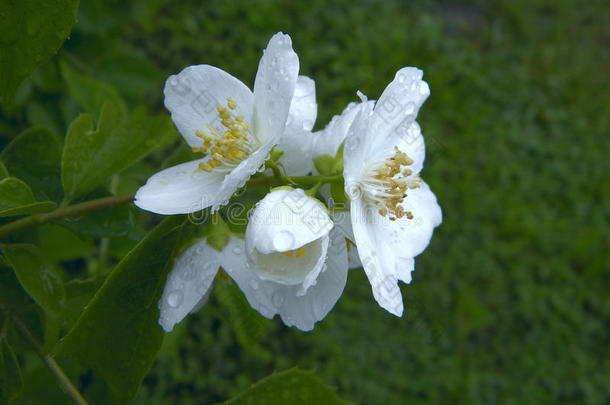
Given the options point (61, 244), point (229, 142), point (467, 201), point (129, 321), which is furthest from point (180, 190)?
point (467, 201)

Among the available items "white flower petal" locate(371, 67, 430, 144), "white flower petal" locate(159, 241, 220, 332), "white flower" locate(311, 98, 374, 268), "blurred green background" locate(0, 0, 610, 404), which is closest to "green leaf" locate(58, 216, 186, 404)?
"white flower petal" locate(159, 241, 220, 332)

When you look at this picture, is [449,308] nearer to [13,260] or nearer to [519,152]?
[519,152]

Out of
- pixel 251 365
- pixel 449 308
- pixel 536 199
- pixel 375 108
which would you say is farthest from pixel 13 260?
pixel 536 199

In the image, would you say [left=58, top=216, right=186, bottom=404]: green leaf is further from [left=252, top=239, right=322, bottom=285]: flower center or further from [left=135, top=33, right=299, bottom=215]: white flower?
[left=252, top=239, right=322, bottom=285]: flower center

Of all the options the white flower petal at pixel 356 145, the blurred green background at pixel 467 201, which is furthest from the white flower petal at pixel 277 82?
the blurred green background at pixel 467 201

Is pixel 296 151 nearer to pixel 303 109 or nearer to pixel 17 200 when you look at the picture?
pixel 303 109
